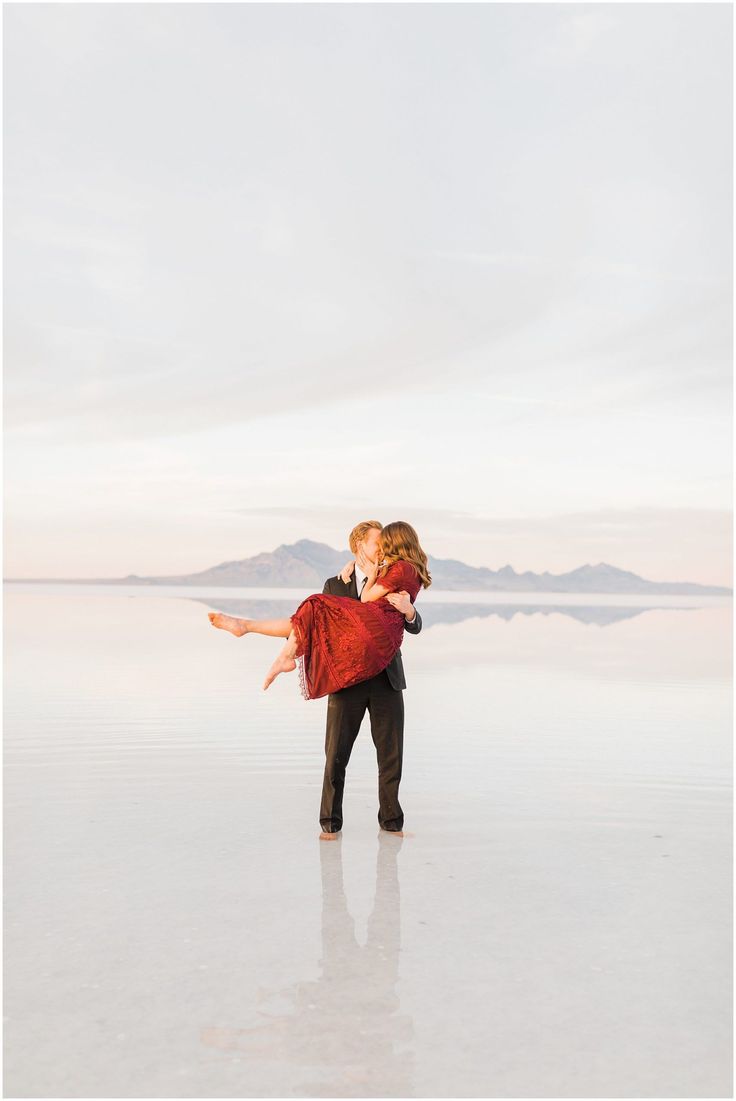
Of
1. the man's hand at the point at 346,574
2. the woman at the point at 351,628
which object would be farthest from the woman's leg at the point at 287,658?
the man's hand at the point at 346,574

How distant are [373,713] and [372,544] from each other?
109 cm

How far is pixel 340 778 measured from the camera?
248 inches

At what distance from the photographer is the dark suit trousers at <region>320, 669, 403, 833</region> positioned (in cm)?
631

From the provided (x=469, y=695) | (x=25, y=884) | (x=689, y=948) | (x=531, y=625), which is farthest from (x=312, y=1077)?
(x=531, y=625)

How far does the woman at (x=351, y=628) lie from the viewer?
632cm

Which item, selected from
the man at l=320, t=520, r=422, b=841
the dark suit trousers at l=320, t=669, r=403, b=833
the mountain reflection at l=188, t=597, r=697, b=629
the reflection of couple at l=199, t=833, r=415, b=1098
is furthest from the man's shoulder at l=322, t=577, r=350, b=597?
the mountain reflection at l=188, t=597, r=697, b=629

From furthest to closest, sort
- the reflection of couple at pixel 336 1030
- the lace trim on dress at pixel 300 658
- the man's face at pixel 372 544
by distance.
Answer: the man's face at pixel 372 544, the lace trim on dress at pixel 300 658, the reflection of couple at pixel 336 1030

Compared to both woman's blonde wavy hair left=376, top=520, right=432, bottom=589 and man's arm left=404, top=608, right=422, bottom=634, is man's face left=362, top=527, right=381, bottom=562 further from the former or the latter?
man's arm left=404, top=608, right=422, bottom=634

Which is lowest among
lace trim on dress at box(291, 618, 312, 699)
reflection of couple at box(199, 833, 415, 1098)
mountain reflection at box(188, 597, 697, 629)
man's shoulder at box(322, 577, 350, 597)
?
reflection of couple at box(199, 833, 415, 1098)

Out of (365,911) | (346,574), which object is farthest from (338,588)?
(365,911)

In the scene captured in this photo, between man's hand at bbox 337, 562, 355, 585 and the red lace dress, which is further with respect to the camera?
man's hand at bbox 337, 562, 355, 585

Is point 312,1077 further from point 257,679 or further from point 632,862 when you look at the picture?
point 257,679

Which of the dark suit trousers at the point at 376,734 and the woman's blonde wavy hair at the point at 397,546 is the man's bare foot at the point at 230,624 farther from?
the woman's blonde wavy hair at the point at 397,546

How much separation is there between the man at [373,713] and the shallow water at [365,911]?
297 millimetres
